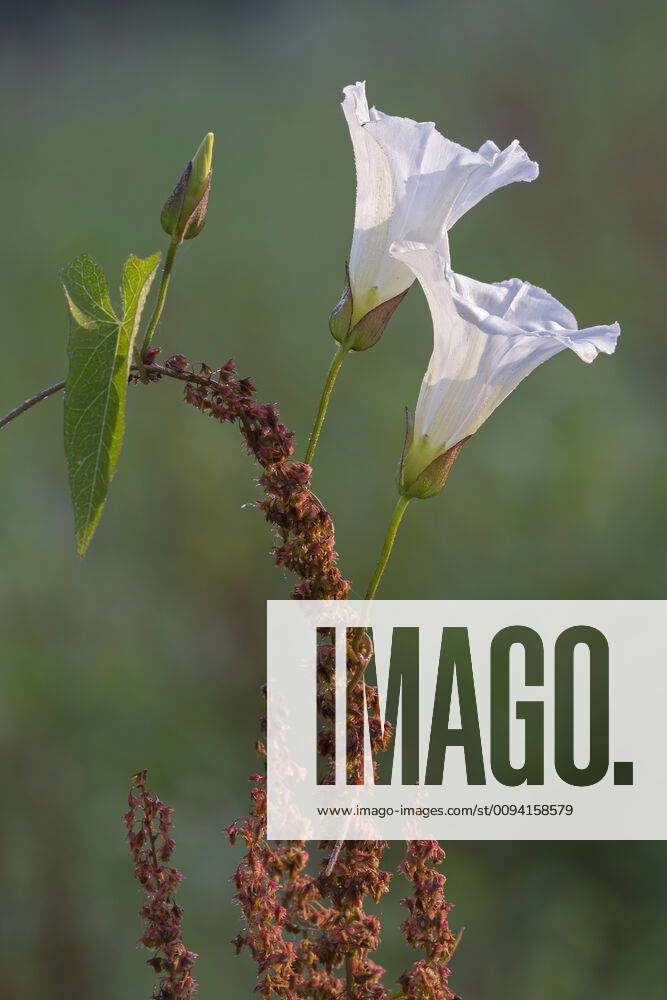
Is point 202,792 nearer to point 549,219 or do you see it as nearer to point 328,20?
point 549,219

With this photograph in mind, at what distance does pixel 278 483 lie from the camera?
1.24 feet

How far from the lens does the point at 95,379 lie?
0.41 meters

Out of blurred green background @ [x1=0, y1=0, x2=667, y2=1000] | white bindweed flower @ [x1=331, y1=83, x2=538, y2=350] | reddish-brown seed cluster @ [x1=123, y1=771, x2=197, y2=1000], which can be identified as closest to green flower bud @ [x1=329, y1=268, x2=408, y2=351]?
white bindweed flower @ [x1=331, y1=83, x2=538, y2=350]

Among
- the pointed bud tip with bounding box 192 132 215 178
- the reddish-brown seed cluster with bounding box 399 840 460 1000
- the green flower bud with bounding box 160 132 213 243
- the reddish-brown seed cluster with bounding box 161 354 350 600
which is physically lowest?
the reddish-brown seed cluster with bounding box 399 840 460 1000

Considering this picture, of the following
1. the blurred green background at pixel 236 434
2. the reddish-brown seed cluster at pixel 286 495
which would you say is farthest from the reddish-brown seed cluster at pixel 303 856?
the blurred green background at pixel 236 434

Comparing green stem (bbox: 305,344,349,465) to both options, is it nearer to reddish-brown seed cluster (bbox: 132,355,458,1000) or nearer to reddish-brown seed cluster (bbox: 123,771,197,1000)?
reddish-brown seed cluster (bbox: 132,355,458,1000)

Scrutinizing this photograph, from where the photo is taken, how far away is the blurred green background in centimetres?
146

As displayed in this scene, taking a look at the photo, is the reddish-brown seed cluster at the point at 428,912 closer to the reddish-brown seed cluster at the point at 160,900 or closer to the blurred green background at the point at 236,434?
the reddish-brown seed cluster at the point at 160,900

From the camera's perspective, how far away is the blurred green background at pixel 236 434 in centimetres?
146

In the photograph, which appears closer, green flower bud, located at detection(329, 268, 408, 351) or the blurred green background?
green flower bud, located at detection(329, 268, 408, 351)

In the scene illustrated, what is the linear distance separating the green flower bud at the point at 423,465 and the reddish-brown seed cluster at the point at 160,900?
157 mm

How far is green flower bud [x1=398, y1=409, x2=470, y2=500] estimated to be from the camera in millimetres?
433

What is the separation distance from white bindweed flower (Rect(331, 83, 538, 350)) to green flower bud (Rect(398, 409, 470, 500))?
0.16 feet

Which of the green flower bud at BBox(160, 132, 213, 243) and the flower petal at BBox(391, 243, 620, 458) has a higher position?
the green flower bud at BBox(160, 132, 213, 243)
